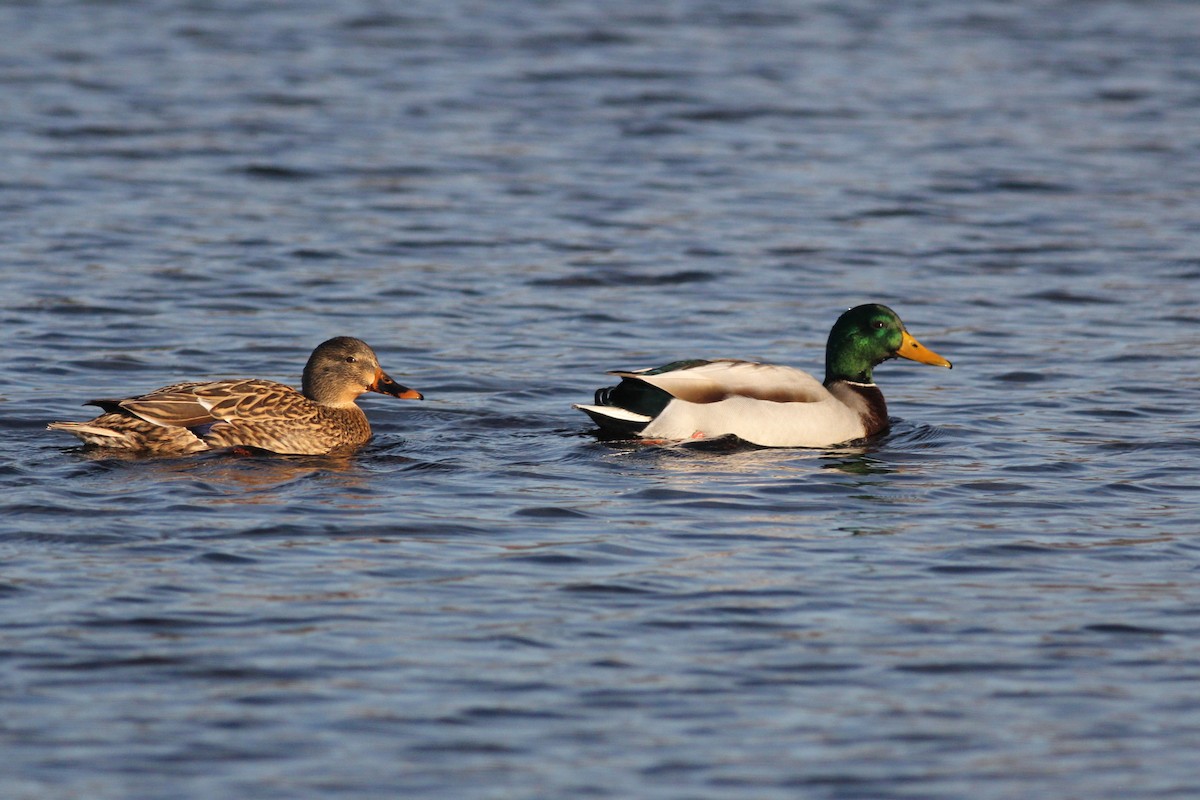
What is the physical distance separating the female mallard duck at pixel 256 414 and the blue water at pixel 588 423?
236mm

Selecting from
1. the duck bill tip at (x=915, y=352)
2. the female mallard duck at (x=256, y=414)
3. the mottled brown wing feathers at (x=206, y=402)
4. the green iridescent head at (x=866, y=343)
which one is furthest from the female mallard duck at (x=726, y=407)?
the mottled brown wing feathers at (x=206, y=402)

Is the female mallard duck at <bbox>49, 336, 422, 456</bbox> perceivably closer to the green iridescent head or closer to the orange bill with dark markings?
the orange bill with dark markings

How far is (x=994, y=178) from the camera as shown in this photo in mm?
20906

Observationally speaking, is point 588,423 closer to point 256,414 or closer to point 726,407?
point 726,407

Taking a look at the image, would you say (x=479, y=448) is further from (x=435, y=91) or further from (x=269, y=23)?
(x=269, y=23)

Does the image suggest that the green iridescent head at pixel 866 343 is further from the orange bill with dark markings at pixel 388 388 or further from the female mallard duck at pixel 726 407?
the orange bill with dark markings at pixel 388 388

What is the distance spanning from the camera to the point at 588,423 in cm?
1216

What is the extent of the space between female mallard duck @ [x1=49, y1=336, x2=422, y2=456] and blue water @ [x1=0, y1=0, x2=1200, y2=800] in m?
0.24

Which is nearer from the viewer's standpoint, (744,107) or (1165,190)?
(1165,190)

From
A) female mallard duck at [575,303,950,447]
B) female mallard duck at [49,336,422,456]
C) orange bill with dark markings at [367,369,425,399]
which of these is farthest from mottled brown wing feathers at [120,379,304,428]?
female mallard duck at [575,303,950,447]

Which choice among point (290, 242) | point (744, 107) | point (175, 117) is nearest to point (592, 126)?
point (744, 107)

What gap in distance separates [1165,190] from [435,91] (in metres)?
9.14

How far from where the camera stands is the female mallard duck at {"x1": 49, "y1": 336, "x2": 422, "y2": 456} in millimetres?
10695

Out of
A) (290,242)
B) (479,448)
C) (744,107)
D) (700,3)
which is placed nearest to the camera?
(479,448)
